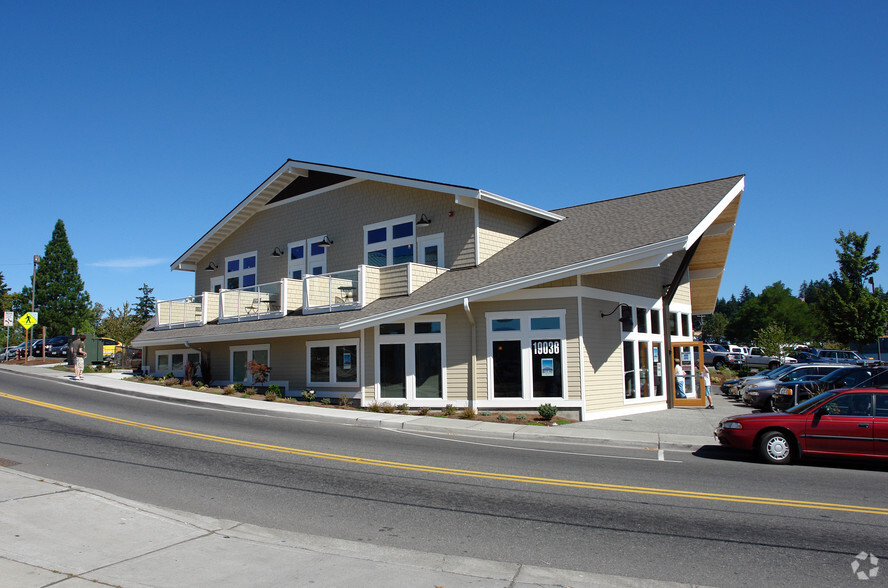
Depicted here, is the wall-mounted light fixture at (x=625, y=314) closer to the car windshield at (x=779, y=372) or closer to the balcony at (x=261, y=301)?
the car windshield at (x=779, y=372)

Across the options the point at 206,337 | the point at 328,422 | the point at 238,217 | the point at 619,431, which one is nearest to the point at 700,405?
the point at 619,431

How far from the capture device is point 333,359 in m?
22.2

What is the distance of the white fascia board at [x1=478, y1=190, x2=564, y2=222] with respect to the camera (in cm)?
2061

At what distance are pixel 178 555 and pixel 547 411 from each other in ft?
41.3

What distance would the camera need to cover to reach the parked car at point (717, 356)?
44.1 m

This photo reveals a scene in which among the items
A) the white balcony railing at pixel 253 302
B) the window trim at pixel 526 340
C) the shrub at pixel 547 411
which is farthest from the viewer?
the white balcony railing at pixel 253 302

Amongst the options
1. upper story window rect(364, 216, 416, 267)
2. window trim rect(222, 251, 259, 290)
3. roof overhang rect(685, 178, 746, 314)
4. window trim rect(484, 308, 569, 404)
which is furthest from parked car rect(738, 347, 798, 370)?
window trim rect(222, 251, 259, 290)

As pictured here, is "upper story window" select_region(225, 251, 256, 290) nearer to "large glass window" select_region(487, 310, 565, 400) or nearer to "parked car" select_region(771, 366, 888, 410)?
"large glass window" select_region(487, 310, 565, 400)

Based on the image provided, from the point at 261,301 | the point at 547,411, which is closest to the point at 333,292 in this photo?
the point at 261,301

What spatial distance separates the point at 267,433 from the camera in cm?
1468

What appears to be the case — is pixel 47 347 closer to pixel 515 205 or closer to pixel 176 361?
pixel 176 361

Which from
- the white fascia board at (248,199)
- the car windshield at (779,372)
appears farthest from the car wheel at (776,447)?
the white fascia board at (248,199)

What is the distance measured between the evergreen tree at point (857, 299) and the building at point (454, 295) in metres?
17.0

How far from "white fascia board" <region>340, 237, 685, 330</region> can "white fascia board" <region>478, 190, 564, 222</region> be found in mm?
4117
